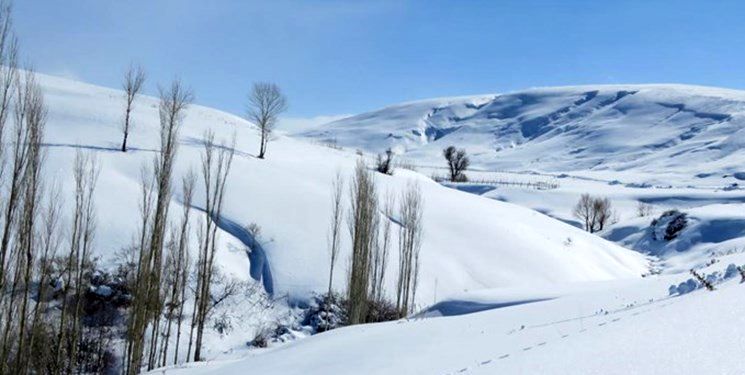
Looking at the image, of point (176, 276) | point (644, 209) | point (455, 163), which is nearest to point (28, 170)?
point (176, 276)

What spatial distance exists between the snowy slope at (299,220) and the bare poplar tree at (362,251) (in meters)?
2.32

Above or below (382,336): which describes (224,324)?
below

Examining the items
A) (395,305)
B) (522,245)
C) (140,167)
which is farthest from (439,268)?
(140,167)

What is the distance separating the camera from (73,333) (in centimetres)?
2061

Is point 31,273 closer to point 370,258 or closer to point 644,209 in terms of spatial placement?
point 370,258

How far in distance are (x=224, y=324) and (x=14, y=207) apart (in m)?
10.5

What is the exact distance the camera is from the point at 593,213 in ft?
210

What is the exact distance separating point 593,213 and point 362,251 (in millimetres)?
44150

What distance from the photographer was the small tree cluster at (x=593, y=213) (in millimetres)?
62906

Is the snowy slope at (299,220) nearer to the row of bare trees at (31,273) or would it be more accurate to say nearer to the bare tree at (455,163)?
the row of bare trees at (31,273)

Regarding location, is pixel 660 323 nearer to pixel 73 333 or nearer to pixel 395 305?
pixel 73 333

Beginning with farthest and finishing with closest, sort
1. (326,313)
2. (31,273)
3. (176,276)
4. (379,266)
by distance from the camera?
(379,266)
(326,313)
(176,276)
(31,273)

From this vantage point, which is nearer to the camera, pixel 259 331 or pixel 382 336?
pixel 382 336

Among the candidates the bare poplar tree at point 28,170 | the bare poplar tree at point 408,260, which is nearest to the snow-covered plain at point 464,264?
the bare poplar tree at point 408,260
